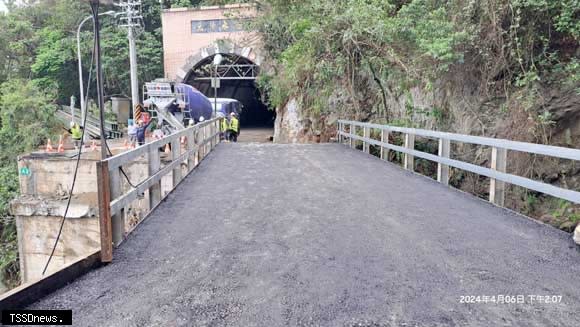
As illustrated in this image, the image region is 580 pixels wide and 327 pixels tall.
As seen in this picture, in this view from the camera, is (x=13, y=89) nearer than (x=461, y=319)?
No

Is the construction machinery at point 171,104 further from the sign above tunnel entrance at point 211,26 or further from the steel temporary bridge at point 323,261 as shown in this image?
the steel temporary bridge at point 323,261

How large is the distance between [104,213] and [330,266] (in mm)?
2022

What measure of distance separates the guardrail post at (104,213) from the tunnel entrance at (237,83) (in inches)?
739

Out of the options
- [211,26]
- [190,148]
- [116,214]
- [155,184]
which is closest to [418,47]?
[190,148]

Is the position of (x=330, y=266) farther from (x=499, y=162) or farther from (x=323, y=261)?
(x=499, y=162)

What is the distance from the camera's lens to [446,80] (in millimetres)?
10695

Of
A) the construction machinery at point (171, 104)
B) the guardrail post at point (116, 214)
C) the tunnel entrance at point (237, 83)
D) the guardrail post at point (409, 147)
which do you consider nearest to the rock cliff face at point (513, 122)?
the guardrail post at point (409, 147)

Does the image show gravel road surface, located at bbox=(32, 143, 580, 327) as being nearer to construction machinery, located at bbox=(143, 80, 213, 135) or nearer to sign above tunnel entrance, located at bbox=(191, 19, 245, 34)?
construction machinery, located at bbox=(143, 80, 213, 135)

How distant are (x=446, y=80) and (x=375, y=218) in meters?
6.78

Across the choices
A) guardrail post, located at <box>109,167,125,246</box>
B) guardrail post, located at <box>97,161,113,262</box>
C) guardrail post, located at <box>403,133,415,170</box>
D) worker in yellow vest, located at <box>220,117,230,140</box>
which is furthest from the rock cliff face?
worker in yellow vest, located at <box>220,117,230,140</box>

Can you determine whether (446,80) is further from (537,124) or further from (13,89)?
(13,89)

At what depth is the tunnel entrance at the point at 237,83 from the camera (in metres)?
33.2

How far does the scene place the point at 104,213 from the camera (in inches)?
150

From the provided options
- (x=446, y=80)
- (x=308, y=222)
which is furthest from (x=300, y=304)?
(x=446, y=80)
